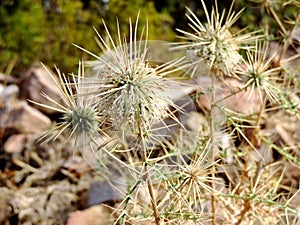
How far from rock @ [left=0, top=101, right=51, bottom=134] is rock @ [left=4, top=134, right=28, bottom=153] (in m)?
0.07

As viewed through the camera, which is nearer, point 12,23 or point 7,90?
point 7,90

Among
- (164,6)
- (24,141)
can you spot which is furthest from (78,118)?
(164,6)

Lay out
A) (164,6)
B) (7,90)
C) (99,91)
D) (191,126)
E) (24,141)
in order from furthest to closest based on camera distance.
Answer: (164,6) < (7,90) < (24,141) < (191,126) < (99,91)

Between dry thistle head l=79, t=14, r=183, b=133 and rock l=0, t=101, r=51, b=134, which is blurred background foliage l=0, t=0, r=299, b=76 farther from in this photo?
dry thistle head l=79, t=14, r=183, b=133

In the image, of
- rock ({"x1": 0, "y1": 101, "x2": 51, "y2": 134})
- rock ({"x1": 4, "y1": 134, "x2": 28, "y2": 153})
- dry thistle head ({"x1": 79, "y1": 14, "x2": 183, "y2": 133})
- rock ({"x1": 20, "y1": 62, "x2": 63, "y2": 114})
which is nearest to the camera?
dry thistle head ({"x1": 79, "y1": 14, "x2": 183, "y2": 133})

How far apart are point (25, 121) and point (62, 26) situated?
1.65 meters

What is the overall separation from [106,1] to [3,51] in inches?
39.5

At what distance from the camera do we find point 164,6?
6.02 meters

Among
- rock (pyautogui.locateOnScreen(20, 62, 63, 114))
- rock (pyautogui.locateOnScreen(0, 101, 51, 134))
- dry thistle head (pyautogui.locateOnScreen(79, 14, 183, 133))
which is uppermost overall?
dry thistle head (pyautogui.locateOnScreen(79, 14, 183, 133))

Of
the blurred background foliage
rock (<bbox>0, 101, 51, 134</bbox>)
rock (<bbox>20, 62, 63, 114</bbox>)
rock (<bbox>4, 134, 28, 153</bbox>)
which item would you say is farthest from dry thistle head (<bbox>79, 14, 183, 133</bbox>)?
the blurred background foliage

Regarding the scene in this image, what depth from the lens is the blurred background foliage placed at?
5227 mm

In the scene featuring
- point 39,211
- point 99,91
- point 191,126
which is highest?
point 99,91

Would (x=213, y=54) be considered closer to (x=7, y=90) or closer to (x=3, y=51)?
(x=7, y=90)

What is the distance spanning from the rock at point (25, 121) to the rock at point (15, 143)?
0.07 metres
